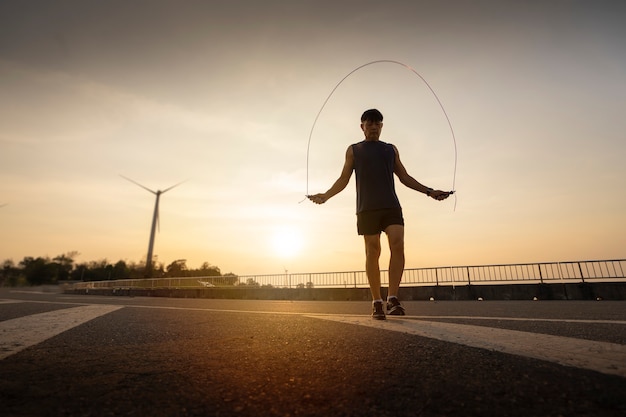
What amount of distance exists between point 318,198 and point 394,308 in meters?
1.56

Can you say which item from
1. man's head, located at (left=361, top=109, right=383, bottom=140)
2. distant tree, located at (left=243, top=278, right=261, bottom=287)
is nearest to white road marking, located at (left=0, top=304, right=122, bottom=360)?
man's head, located at (left=361, top=109, right=383, bottom=140)

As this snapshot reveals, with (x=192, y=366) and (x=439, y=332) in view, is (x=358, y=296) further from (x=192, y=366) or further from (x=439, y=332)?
(x=192, y=366)

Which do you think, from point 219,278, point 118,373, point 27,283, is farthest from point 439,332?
point 27,283

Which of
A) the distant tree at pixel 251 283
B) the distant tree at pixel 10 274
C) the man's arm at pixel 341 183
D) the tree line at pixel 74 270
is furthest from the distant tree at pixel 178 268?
the man's arm at pixel 341 183

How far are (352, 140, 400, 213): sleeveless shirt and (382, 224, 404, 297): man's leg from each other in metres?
0.28

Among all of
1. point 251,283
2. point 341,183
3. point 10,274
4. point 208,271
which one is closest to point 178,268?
point 208,271

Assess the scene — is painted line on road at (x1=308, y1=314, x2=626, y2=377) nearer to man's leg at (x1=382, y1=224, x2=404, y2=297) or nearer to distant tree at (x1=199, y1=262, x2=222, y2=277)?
man's leg at (x1=382, y1=224, x2=404, y2=297)

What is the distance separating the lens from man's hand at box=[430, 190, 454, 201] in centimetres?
388

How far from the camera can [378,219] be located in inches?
153

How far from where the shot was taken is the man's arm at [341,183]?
4.27 metres

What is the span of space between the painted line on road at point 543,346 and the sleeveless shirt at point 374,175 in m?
1.66

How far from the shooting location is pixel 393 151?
4293 mm

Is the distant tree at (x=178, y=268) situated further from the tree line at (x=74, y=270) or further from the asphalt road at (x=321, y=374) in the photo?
the asphalt road at (x=321, y=374)

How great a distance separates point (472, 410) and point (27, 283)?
13709 cm
